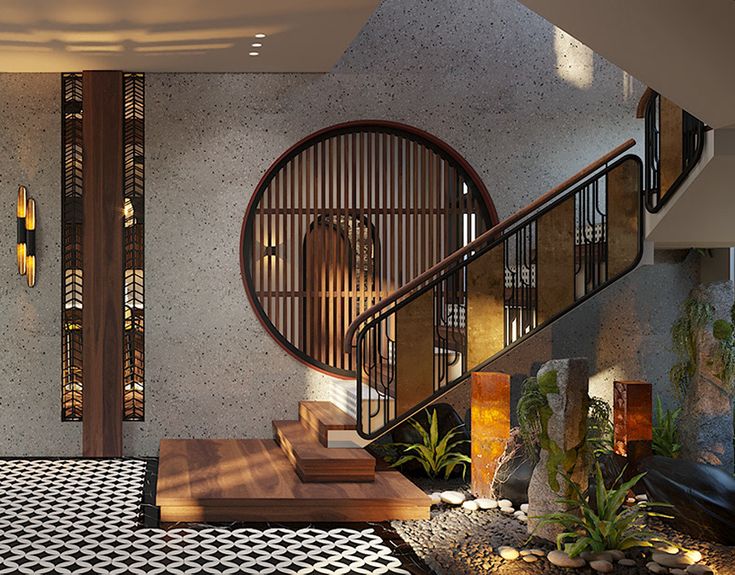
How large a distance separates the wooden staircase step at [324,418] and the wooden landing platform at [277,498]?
16.7 inches

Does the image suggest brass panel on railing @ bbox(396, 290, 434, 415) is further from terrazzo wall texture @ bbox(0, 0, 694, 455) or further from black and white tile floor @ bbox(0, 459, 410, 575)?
terrazzo wall texture @ bbox(0, 0, 694, 455)

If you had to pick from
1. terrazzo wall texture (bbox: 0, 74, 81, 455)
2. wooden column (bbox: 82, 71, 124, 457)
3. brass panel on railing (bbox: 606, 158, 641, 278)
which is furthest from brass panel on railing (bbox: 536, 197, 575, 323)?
terrazzo wall texture (bbox: 0, 74, 81, 455)

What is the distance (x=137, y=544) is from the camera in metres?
5.99

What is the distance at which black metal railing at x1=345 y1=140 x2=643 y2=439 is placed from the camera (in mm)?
7742

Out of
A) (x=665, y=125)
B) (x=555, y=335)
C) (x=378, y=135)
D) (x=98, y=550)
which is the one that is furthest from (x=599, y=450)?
(x=98, y=550)

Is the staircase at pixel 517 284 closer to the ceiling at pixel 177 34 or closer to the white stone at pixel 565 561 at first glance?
the ceiling at pixel 177 34

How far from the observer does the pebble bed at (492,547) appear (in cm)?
541

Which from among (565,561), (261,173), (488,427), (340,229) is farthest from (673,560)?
(261,173)

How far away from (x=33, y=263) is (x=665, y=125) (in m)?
5.84

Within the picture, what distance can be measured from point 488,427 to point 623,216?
2.24 metres

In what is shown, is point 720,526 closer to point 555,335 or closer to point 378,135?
point 555,335

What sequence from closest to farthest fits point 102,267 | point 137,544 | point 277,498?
point 137,544 < point 277,498 < point 102,267

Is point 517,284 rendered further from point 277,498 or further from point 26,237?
point 26,237

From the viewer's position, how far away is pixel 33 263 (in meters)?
9.00
